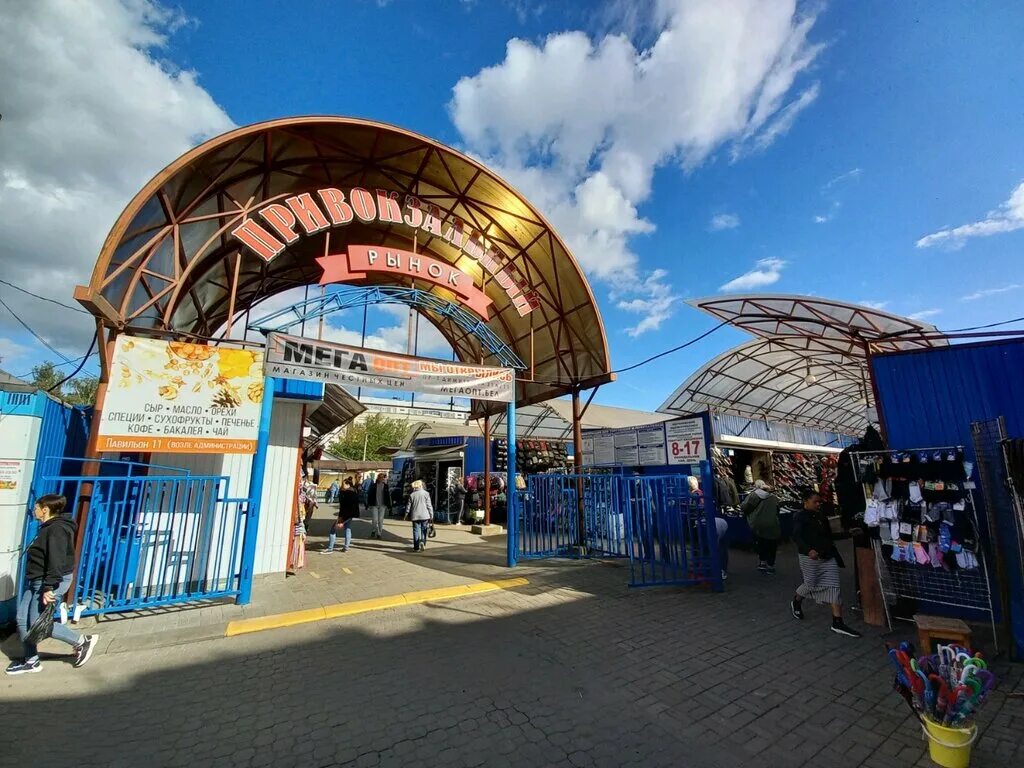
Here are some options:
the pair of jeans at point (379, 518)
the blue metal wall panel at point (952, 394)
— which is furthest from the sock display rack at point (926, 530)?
the pair of jeans at point (379, 518)

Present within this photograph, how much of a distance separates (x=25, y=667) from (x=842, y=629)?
8882mm

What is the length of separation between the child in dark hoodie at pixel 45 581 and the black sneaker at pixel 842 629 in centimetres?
850

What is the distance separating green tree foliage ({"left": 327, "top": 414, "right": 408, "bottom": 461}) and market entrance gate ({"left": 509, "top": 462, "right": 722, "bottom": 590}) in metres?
36.0

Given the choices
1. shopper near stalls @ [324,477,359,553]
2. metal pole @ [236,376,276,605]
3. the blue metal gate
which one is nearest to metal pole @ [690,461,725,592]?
metal pole @ [236,376,276,605]

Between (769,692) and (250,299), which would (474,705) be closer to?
(769,692)

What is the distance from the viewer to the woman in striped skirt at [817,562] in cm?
558

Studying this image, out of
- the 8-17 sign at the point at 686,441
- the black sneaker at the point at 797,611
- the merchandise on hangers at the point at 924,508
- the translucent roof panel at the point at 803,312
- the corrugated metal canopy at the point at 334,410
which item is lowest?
the black sneaker at the point at 797,611

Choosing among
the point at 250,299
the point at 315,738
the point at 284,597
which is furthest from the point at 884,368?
the point at 250,299

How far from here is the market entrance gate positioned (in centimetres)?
753

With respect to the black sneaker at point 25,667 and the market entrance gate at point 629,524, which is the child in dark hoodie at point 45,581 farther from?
the market entrance gate at point 629,524

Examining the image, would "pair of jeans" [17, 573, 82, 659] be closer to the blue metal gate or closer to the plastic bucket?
the blue metal gate

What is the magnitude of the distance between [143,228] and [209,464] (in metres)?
4.01

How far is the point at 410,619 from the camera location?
590cm

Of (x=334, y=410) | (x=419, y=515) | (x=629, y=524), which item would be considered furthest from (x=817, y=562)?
(x=334, y=410)
